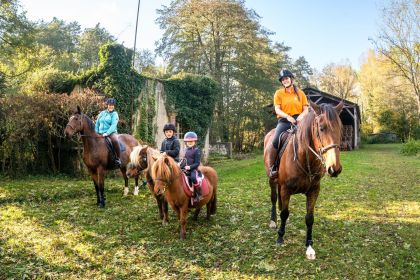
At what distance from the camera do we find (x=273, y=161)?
5.98m

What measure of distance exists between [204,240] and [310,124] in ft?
9.19

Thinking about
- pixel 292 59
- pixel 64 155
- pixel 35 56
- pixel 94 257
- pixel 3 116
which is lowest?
pixel 94 257

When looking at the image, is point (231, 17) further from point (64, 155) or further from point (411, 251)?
point (411, 251)

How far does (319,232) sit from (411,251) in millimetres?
1520

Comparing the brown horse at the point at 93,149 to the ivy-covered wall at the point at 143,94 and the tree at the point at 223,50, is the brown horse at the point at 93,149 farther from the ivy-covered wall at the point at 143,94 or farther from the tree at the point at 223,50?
the tree at the point at 223,50

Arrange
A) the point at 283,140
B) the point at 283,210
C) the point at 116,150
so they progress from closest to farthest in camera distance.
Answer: the point at 283,210, the point at 283,140, the point at 116,150

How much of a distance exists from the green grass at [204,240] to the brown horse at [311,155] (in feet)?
2.10

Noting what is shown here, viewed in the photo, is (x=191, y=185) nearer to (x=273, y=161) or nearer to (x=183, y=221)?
(x=183, y=221)

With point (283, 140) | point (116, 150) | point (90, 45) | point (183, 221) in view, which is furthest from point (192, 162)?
point (90, 45)

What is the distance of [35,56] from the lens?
18.4 meters

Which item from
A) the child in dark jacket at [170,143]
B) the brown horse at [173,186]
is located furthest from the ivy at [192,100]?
the brown horse at [173,186]

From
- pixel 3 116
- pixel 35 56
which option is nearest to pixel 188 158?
pixel 3 116

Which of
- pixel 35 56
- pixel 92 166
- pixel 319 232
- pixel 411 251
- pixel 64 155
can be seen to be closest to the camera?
pixel 411 251

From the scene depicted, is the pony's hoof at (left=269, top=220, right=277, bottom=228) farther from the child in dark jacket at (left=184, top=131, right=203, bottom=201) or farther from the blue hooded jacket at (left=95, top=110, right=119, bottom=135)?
the blue hooded jacket at (left=95, top=110, right=119, bottom=135)
